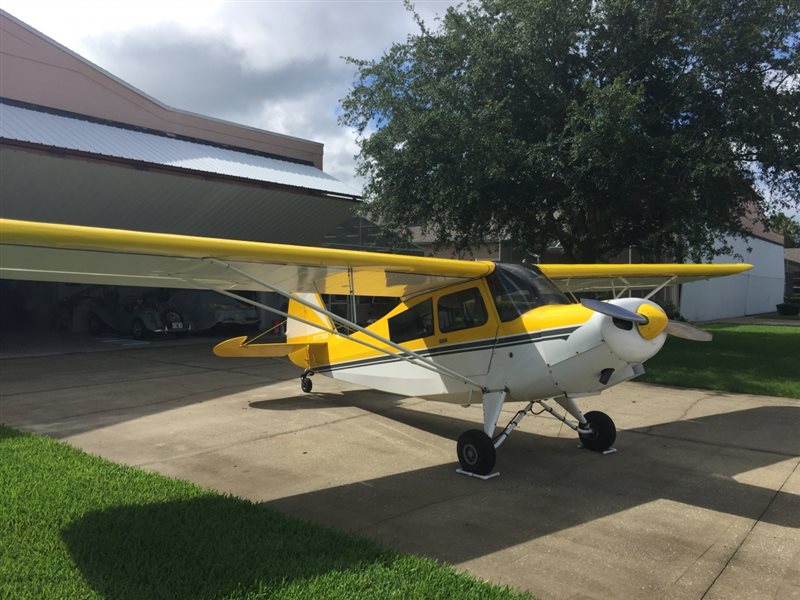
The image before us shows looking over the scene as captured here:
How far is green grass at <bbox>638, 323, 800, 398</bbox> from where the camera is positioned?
10.6 m

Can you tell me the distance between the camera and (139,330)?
19984 mm

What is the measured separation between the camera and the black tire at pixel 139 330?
65.2 ft

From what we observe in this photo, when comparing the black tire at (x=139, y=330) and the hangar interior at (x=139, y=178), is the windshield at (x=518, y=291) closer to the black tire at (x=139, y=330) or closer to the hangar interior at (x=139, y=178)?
the hangar interior at (x=139, y=178)

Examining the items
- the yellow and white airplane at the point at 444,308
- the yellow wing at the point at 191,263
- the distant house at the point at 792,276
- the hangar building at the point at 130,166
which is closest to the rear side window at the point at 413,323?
the yellow and white airplane at the point at 444,308

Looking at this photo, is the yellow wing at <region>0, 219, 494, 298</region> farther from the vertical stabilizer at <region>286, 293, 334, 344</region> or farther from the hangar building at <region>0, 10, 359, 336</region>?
the hangar building at <region>0, 10, 359, 336</region>

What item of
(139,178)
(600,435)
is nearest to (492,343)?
(600,435)

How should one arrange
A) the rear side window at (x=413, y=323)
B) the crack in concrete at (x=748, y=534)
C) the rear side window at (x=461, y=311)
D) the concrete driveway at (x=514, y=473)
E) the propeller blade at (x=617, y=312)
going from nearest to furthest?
the crack in concrete at (x=748, y=534) < the concrete driveway at (x=514, y=473) < the propeller blade at (x=617, y=312) < the rear side window at (x=461, y=311) < the rear side window at (x=413, y=323)

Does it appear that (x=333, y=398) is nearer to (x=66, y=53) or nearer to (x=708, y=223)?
(x=708, y=223)

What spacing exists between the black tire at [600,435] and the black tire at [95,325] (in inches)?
802

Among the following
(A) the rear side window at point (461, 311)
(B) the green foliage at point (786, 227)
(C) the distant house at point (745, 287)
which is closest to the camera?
(A) the rear side window at point (461, 311)

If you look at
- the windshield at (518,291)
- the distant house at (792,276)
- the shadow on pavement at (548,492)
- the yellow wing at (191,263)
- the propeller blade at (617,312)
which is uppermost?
the distant house at (792,276)

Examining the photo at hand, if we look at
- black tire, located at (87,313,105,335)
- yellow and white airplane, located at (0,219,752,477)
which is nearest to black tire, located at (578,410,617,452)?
yellow and white airplane, located at (0,219,752,477)

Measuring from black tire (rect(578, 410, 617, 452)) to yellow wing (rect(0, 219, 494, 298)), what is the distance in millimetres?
2268

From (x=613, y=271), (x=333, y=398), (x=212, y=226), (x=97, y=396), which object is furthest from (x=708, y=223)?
(x=212, y=226)
